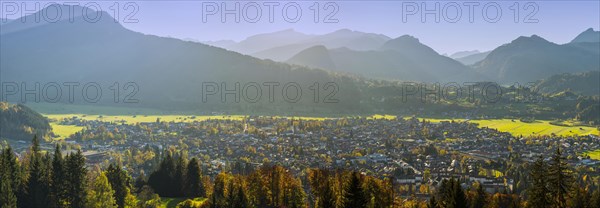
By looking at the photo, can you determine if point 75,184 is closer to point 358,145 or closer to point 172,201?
point 172,201

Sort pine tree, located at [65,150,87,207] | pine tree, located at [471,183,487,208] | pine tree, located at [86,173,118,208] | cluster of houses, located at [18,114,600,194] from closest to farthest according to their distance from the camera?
pine tree, located at [86,173,118,208] → pine tree, located at [65,150,87,207] → pine tree, located at [471,183,487,208] → cluster of houses, located at [18,114,600,194]

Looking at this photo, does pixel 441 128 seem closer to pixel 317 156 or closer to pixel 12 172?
pixel 317 156

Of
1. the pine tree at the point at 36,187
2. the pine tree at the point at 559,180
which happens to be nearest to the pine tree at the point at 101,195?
the pine tree at the point at 36,187

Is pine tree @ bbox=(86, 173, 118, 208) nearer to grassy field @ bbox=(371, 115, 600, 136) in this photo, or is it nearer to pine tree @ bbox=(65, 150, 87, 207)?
pine tree @ bbox=(65, 150, 87, 207)

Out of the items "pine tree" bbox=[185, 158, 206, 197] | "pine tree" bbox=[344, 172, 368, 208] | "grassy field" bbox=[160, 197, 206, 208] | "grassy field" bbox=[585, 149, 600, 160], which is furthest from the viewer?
"grassy field" bbox=[585, 149, 600, 160]

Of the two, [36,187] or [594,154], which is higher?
[36,187]

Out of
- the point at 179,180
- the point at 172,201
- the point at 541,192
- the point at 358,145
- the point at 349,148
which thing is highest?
the point at 541,192

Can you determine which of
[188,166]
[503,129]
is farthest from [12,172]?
[503,129]

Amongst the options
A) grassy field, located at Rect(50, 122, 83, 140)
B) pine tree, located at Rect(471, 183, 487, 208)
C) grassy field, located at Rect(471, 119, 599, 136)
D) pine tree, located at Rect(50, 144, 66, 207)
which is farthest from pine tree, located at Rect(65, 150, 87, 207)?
grassy field, located at Rect(471, 119, 599, 136)

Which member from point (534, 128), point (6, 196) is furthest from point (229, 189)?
point (534, 128)

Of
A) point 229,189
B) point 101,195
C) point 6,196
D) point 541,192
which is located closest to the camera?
point 541,192
